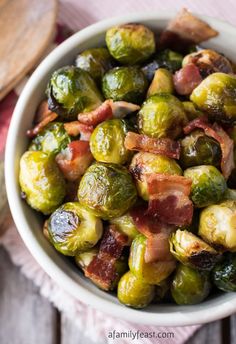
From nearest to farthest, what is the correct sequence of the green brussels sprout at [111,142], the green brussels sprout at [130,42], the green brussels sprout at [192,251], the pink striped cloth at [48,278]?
the green brussels sprout at [192,251], the green brussels sprout at [111,142], the green brussels sprout at [130,42], the pink striped cloth at [48,278]

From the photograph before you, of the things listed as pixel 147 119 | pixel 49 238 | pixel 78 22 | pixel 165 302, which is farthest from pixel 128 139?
→ pixel 78 22

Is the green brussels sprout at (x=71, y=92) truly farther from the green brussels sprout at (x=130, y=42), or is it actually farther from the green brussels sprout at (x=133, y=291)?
the green brussels sprout at (x=133, y=291)

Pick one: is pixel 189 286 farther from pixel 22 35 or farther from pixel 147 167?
pixel 22 35

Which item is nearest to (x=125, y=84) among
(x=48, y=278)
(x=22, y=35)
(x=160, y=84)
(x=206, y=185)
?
(x=160, y=84)

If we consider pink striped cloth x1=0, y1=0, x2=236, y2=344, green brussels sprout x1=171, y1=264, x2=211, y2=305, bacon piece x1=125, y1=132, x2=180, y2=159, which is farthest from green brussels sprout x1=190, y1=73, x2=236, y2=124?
pink striped cloth x1=0, y1=0, x2=236, y2=344

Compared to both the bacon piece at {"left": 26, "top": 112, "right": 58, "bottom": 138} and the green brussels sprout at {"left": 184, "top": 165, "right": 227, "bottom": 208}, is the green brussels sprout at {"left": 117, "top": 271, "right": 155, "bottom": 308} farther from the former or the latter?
the bacon piece at {"left": 26, "top": 112, "right": 58, "bottom": 138}

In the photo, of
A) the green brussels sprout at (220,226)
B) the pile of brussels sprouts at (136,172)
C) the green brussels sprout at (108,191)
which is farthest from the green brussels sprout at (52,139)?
the green brussels sprout at (220,226)
